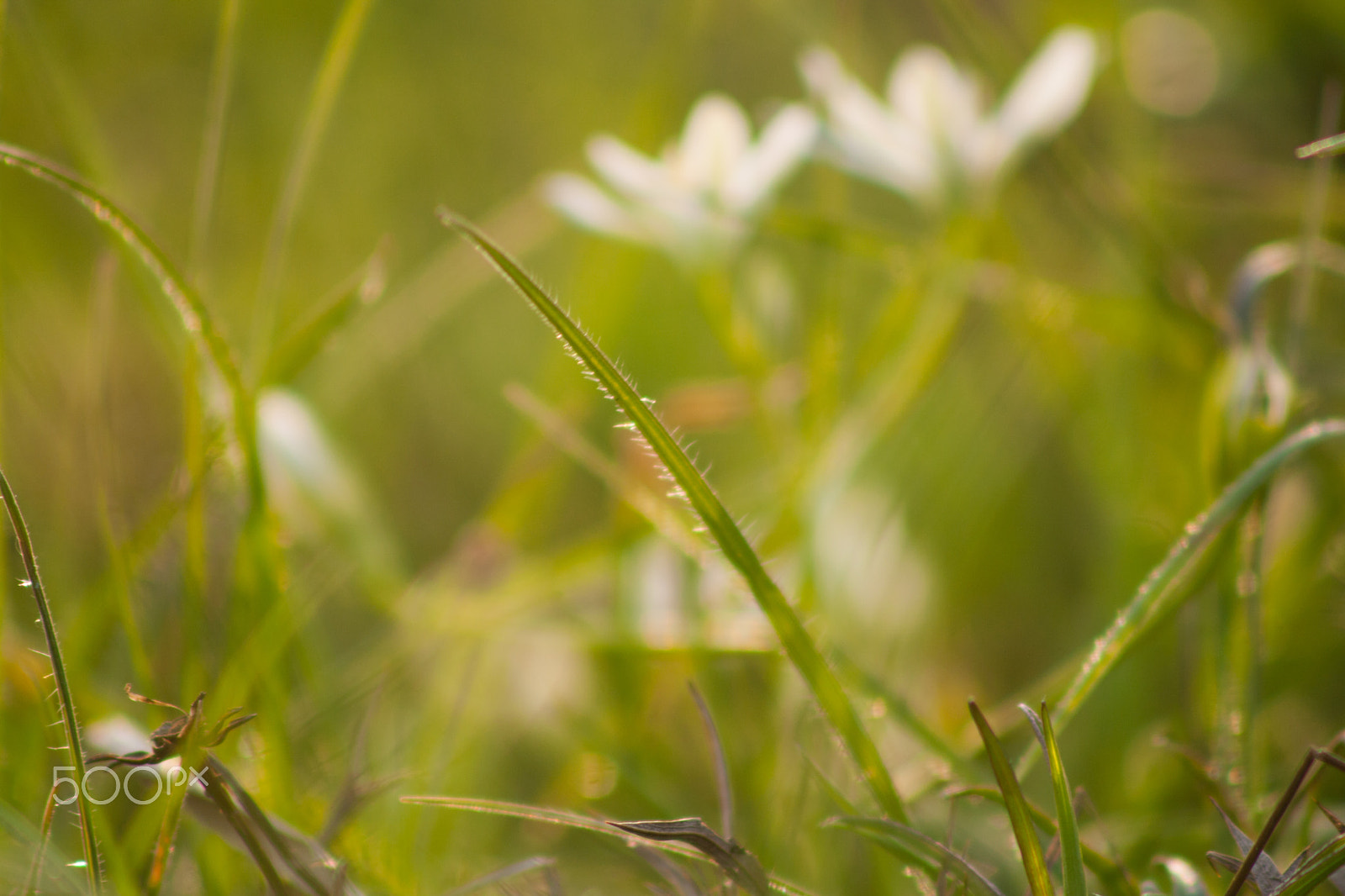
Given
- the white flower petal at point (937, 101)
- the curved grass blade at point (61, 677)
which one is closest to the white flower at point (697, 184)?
the white flower petal at point (937, 101)

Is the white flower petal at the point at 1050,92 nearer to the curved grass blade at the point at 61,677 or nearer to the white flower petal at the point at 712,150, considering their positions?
the white flower petal at the point at 712,150

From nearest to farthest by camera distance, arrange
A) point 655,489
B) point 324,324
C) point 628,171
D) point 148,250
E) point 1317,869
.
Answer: point 1317,869 < point 148,250 < point 324,324 < point 628,171 < point 655,489

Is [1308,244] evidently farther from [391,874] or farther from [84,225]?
[84,225]

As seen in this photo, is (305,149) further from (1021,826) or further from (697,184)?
(1021,826)

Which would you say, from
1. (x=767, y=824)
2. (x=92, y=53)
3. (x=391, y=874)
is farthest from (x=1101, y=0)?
(x=92, y=53)

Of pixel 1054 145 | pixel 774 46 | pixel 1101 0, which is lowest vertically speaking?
pixel 1054 145

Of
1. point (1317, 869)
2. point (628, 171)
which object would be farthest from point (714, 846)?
point (628, 171)
